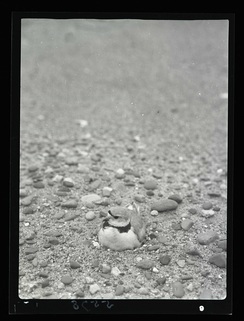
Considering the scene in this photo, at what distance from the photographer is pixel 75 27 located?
1.20 metres

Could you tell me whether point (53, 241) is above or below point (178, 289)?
above

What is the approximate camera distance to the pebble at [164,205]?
117cm

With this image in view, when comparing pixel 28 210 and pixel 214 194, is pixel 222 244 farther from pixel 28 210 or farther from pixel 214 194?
pixel 28 210

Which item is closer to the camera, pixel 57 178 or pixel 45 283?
pixel 45 283

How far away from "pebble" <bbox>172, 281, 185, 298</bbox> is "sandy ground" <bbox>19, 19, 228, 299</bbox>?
0.01 metres

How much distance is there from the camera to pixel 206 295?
109cm

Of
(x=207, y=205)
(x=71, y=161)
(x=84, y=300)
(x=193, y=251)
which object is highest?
(x=71, y=161)

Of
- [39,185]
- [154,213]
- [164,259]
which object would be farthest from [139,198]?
[39,185]

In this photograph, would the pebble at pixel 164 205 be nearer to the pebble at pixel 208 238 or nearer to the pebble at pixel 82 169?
the pebble at pixel 208 238

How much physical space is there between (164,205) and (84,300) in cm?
30

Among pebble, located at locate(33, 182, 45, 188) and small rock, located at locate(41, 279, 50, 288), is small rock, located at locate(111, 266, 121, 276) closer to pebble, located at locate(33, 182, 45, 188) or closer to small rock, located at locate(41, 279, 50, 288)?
small rock, located at locate(41, 279, 50, 288)

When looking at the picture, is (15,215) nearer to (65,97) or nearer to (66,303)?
(66,303)

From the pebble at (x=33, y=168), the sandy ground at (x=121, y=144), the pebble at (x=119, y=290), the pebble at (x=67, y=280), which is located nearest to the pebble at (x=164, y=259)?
the sandy ground at (x=121, y=144)

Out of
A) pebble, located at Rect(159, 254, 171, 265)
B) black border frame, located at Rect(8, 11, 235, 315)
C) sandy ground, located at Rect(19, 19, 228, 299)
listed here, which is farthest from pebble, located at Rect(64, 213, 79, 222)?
pebble, located at Rect(159, 254, 171, 265)
